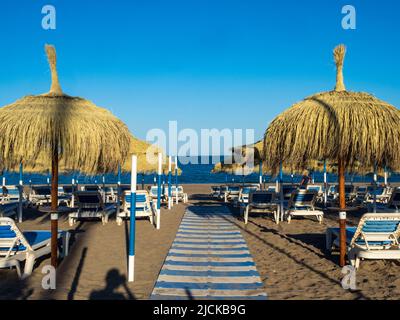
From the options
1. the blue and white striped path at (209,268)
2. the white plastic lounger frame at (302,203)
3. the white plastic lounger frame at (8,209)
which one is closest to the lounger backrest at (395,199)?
the white plastic lounger frame at (302,203)

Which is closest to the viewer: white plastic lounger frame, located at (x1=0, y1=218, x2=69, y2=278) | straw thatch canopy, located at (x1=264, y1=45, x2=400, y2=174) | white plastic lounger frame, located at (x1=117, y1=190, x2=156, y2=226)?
white plastic lounger frame, located at (x1=0, y1=218, x2=69, y2=278)

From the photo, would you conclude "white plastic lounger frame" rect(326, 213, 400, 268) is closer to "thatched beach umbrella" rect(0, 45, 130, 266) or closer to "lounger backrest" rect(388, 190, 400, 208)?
"thatched beach umbrella" rect(0, 45, 130, 266)

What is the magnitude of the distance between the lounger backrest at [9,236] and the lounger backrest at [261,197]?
6.33 meters

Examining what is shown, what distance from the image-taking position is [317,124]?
5.22 m

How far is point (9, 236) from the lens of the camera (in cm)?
520

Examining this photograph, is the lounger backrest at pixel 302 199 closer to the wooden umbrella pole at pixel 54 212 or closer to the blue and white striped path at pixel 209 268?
the blue and white striped path at pixel 209 268

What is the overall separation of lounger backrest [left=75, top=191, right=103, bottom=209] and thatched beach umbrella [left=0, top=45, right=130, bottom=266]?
4058 mm

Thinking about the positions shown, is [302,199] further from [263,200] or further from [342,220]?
[342,220]

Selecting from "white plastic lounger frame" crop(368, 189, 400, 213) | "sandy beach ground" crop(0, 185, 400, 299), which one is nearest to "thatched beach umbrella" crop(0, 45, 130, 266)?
"sandy beach ground" crop(0, 185, 400, 299)

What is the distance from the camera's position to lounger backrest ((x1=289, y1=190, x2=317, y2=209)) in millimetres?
10055

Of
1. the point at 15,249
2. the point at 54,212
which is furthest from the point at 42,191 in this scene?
the point at 54,212
